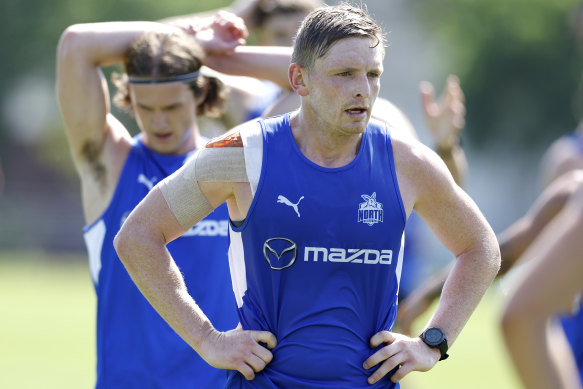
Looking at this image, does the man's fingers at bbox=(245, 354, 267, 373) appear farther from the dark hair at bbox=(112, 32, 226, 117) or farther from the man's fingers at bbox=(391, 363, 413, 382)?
the dark hair at bbox=(112, 32, 226, 117)

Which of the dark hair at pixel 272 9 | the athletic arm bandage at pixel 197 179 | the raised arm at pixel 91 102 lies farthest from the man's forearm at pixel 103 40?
the athletic arm bandage at pixel 197 179

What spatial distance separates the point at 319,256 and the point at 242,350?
49 centimetres

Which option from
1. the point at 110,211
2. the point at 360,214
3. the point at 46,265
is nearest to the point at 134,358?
the point at 110,211

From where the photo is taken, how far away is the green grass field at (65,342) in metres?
14.7

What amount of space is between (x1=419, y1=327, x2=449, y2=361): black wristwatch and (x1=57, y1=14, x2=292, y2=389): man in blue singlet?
4.55 ft

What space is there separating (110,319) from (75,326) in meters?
15.9

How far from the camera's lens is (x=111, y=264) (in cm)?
557

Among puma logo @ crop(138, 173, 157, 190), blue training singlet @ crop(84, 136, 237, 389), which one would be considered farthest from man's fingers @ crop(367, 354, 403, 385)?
puma logo @ crop(138, 173, 157, 190)

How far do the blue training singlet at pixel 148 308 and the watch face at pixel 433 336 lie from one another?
4.58 feet

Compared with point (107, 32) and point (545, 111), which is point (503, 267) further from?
point (545, 111)

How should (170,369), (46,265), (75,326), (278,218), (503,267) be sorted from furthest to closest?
(46,265), (75,326), (503,267), (170,369), (278,218)

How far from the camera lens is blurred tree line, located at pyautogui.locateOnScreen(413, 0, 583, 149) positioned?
167 feet

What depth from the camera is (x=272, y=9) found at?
23.2ft

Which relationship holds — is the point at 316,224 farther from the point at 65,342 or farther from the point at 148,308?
the point at 65,342
